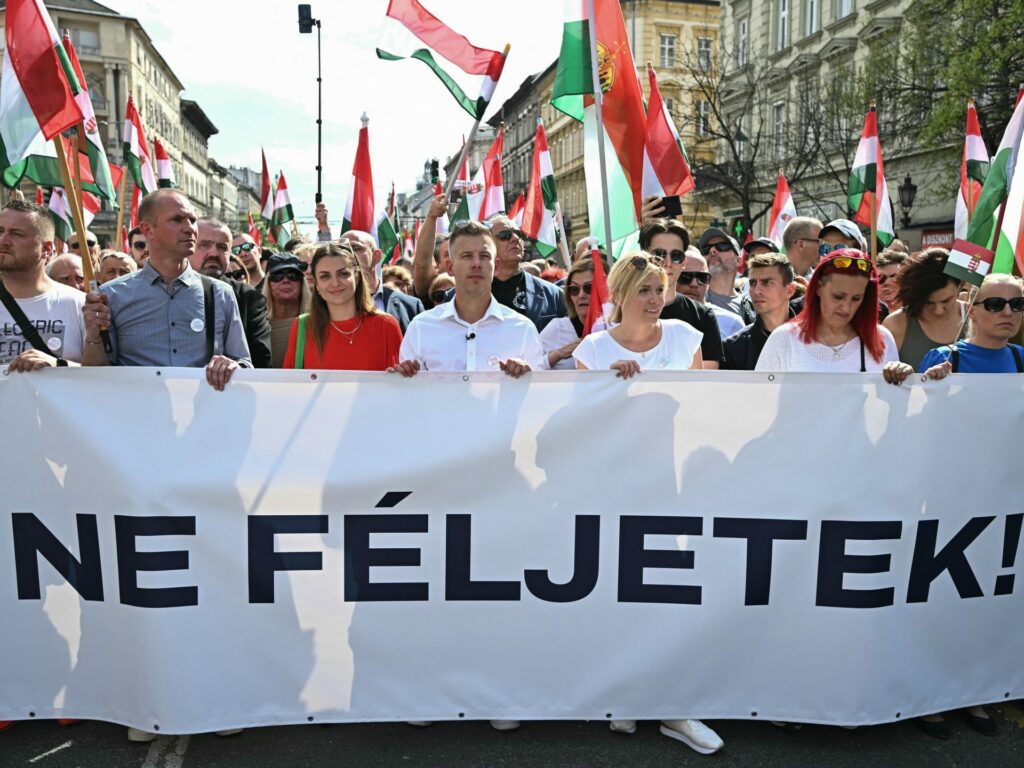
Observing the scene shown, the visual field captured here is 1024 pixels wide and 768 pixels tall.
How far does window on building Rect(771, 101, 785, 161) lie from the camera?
32494mm

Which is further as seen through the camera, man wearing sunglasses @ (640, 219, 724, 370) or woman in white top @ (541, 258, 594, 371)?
woman in white top @ (541, 258, 594, 371)

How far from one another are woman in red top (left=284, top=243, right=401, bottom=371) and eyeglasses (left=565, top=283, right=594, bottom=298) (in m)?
1.13

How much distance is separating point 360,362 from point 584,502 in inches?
52.2

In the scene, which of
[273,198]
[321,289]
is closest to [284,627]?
[321,289]

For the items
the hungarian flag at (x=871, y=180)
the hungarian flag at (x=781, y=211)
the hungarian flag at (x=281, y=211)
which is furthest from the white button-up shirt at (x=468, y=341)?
the hungarian flag at (x=281, y=211)

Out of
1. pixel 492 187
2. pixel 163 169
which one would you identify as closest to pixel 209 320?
pixel 492 187

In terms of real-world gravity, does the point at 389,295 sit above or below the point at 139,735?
above

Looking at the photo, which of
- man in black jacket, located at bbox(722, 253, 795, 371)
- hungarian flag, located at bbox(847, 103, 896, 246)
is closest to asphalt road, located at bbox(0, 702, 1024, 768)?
man in black jacket, located at bbox(722, 253, 795, 371)

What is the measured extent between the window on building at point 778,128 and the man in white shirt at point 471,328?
95.6ft

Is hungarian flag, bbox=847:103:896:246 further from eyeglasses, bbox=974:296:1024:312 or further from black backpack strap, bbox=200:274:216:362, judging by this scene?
black backpack strap, bbox=200:274:216:362

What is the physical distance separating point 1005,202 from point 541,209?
6243 mm

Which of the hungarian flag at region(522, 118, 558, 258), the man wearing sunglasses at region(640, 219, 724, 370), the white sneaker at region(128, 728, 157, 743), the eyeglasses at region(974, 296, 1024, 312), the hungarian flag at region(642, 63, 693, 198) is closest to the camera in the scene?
the white sneaker at region(128, 728, 157, 743)

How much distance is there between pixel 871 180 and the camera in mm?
9305

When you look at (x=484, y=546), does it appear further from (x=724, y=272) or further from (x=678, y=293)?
(x=724, y=272)
